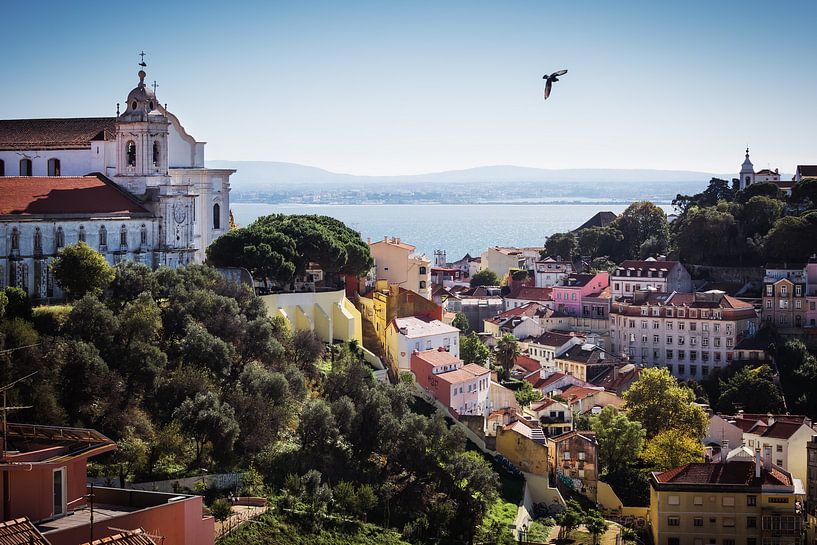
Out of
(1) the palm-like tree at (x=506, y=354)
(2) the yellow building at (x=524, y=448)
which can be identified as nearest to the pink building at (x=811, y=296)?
(1) the palm-like tree at (x=506, y=354)

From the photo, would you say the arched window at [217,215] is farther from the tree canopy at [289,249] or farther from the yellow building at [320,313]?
the yellow building at [320,313]

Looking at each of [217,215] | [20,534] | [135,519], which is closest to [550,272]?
[217,215]

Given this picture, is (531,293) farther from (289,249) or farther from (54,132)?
(54,132)

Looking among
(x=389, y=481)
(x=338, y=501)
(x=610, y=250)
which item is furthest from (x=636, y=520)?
(x=610, y=250)

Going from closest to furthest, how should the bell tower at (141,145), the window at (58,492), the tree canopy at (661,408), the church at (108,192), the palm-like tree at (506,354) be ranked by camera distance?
the window at (58,492), the church at (108,192), the bell tower at (141,145), the tree canopy at (661,408), the palm-like tree at (506,354)

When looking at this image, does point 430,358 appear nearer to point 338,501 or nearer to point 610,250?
point 338,501

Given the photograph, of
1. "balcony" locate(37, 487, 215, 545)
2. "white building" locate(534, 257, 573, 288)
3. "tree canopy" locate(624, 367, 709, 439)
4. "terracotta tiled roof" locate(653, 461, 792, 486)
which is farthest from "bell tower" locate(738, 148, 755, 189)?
"balcony" locate(37, 487, 215, 545)

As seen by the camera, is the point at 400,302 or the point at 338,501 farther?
the point at 400,302
